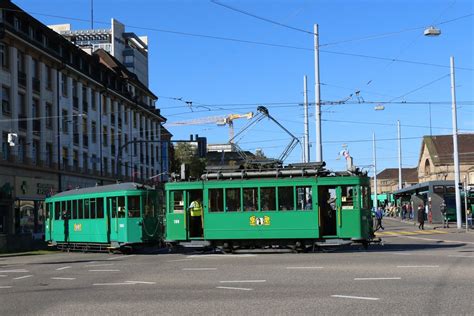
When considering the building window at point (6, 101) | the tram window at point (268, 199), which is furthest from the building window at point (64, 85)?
the tram window at point (268, 199)

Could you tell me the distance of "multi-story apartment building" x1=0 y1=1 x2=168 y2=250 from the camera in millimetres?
41906

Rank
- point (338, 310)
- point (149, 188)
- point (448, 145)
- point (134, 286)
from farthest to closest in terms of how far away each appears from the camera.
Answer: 1. point (448, 145)
2. point (149, 188)
3. point (134, 286)
4. point (338, 310)

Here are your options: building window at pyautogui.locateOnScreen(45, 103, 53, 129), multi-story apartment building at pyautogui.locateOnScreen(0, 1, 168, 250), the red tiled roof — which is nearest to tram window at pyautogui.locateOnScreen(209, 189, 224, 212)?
multi-story apartment building at pyautogui.locateOnScreen(0, 1, 168, 250)

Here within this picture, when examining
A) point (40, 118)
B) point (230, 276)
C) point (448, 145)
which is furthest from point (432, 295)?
point (448, 145)

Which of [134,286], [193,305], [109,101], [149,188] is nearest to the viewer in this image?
[193,305]

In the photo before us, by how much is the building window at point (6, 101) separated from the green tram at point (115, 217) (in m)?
15.7

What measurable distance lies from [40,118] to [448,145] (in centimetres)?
5562

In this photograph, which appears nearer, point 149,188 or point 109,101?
point 149,188

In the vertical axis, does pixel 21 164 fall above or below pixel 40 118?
below

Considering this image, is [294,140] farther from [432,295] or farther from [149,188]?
[432,295]

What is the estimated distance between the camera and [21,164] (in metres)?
42.8

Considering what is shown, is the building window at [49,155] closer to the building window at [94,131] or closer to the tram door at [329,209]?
the building window at [94,131]

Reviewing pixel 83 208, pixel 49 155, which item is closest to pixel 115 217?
pixel 83 208

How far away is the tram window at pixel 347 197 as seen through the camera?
2178cm
